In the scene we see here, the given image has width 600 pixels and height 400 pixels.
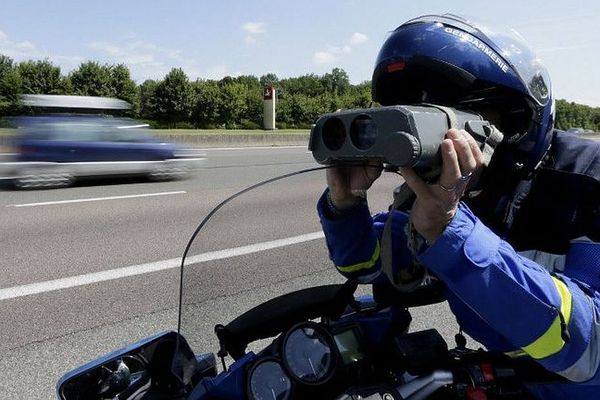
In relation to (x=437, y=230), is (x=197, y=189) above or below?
below

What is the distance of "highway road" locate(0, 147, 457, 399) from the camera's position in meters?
1.63

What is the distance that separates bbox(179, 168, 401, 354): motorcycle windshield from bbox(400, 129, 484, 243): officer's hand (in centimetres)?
24

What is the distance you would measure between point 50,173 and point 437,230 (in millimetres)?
9734

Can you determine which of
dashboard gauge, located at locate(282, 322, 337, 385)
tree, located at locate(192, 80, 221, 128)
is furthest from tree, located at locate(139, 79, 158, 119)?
dashboard gauge, located at locate(282, 322, 337, 385)

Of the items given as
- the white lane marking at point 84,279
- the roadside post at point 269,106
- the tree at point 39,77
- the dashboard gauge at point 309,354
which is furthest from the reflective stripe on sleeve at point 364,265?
the tree at point 39,77

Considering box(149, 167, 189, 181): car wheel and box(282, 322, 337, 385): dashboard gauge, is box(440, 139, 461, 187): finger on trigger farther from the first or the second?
box(149, 167, 189, 181): car wheel

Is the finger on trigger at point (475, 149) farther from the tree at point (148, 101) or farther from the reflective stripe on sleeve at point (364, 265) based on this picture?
the tree at point (148, 101)

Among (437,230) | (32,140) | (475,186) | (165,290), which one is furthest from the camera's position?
(32,140)

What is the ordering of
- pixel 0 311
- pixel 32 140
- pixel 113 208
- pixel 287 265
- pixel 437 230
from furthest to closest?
pixel 32 140, pixel 113 208, pixel 0 311, pixel 287 265, pixel 437 230

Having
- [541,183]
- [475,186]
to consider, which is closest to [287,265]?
[475,186]

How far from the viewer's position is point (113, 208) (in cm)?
819

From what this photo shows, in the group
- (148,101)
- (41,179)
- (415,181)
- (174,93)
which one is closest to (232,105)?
(174,93)

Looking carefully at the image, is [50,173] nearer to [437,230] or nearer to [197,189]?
[197,189]

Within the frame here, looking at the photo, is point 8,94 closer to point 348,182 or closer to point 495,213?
point 348,182
